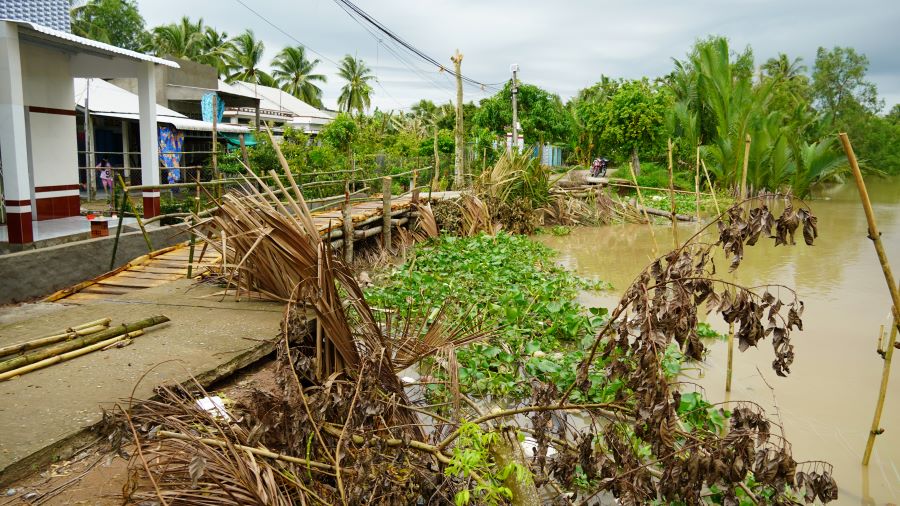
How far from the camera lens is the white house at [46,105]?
711 centimetres

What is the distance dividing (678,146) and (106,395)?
23953 millimetres

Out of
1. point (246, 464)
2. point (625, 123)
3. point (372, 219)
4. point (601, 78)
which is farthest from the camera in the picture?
point (601, 78)

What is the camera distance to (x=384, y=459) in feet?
8.77

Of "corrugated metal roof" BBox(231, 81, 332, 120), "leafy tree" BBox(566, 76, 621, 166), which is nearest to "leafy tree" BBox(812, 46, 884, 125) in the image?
"leafy tree" BBox(566, 76, 621, 166)

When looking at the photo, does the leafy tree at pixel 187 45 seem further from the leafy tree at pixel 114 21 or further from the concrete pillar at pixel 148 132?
the concrete pillar at pixel 148 132

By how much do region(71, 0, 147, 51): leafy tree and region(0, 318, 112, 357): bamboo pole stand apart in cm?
2964

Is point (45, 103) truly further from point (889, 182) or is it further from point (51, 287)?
point (889, 182)

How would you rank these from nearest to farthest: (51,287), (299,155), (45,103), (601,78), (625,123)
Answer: (51,287) < (45,103) < (299,155) < (625,123) < (601,78)

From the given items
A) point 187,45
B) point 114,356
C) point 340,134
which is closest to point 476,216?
point 340,134

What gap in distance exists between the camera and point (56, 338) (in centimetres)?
365

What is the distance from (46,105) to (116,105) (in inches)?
256

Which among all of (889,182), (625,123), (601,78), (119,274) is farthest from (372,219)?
(889,182)

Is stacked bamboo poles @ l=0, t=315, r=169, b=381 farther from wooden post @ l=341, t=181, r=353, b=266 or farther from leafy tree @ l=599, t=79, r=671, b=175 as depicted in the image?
leafy tree @ l=599, t=79, r=671, b=175

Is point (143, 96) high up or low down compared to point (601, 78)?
down
